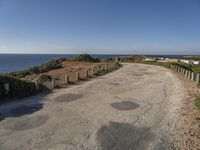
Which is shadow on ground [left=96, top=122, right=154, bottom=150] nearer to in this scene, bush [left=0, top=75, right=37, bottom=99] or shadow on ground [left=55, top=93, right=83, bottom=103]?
shadow on ground [left=55, top=93, right=83, bottom=103]

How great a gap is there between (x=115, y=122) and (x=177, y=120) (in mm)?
2556

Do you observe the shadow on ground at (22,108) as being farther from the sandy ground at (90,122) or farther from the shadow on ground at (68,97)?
the shadow on ground at (68,97)

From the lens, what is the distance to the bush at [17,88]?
1085 cm

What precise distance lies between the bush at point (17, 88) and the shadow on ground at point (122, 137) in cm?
687

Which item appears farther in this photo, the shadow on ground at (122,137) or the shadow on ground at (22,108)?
the shadow on ground at (22,108)

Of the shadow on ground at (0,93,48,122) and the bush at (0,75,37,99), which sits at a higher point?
the bush at (0,75,37,99)

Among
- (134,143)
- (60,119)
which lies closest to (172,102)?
(134,143)

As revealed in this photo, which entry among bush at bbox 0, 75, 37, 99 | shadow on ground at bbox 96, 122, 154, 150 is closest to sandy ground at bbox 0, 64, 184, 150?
shadow on ground at bbox 96, 122, 154, 150

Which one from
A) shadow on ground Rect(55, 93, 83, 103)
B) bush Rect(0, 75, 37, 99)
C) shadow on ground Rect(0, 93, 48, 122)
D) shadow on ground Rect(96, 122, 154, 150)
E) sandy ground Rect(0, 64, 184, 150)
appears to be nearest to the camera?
shadow on ground Rect(96, 122, 154, 150)

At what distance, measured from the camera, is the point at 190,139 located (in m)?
5.70

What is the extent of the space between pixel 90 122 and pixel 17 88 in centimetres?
658

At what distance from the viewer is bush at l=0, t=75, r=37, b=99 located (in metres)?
10.8

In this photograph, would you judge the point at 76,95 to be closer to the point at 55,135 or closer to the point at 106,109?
the point at 106,109

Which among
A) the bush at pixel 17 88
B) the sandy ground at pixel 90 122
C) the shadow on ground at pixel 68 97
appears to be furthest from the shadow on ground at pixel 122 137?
the bush at pixel 17 88
